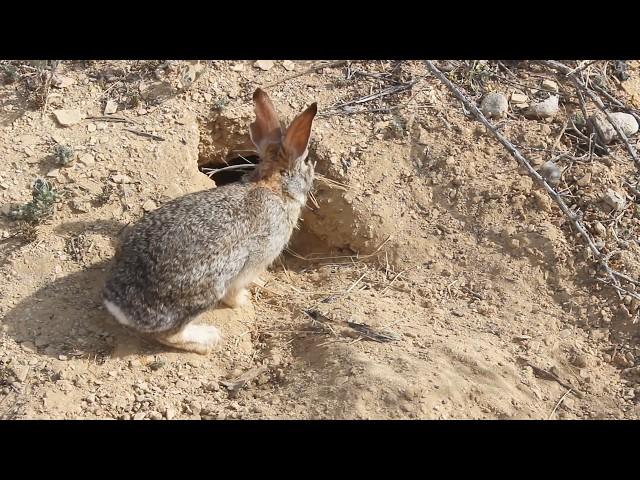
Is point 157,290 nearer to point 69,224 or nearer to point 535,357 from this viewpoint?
point 69,224

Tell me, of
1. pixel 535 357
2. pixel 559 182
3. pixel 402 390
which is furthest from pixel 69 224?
pixel 559 182

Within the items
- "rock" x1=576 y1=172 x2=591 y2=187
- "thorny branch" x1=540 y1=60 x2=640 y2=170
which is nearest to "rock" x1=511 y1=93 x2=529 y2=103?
"thorny branch" x1=540 y1=60 x2=640 y2=170

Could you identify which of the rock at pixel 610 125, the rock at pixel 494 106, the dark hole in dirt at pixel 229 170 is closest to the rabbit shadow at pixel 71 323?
the dark hole in dirt at pixel 229 170

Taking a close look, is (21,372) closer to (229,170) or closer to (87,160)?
(87,160)

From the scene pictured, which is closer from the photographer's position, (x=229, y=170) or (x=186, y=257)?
(x=186, y=257)

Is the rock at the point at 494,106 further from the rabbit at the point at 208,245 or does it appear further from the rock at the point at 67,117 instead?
the rock at the point at 67,117

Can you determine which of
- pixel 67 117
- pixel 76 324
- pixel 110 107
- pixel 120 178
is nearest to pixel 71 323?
pixel 76 324
